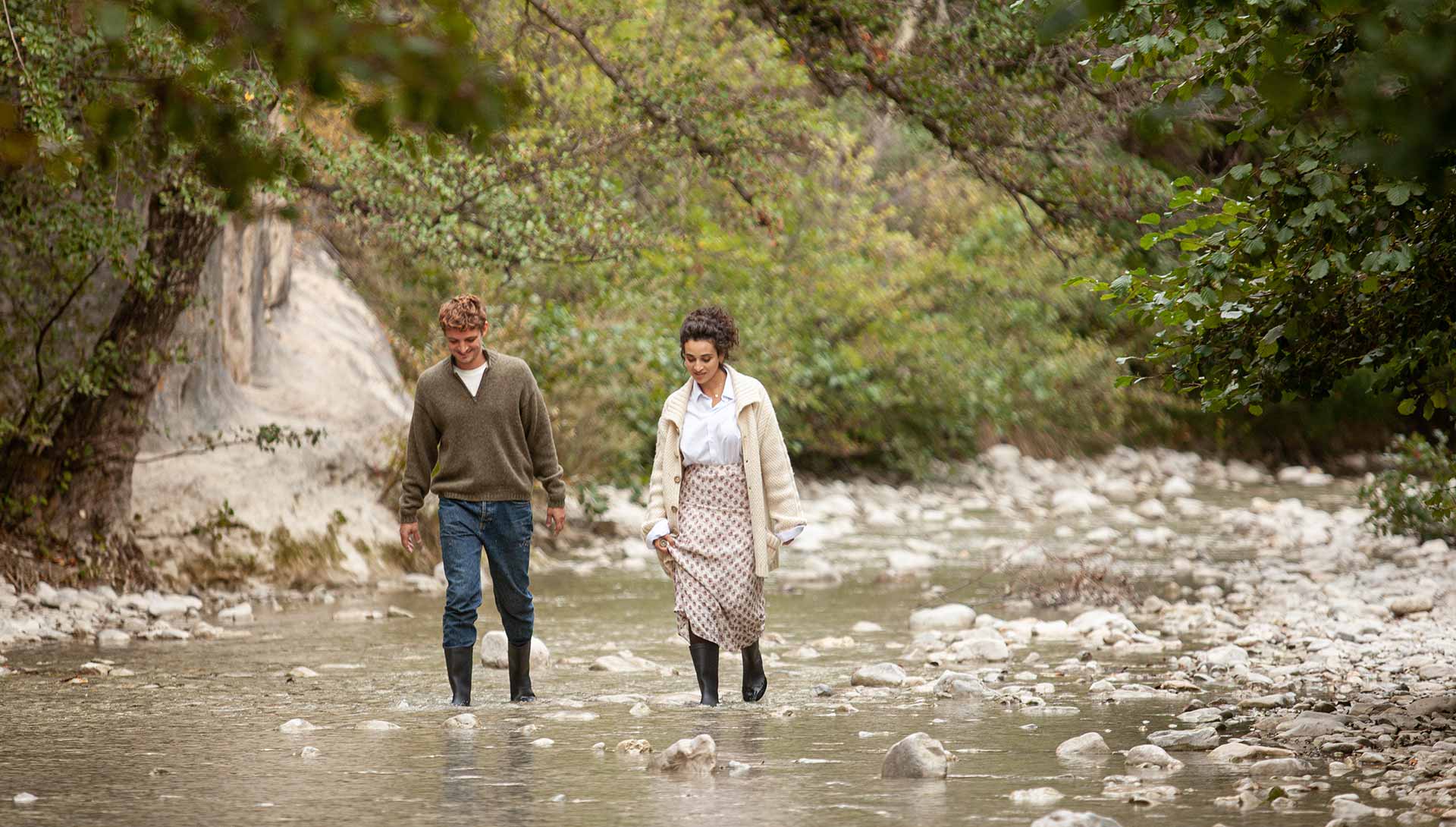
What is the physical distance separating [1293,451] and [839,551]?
1782 cm

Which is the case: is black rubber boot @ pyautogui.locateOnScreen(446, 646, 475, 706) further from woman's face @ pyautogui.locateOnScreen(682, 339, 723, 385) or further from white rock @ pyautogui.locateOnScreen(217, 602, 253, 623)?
white rock @ pyautogui.locateOnScreen(217, 602, 253, 623)

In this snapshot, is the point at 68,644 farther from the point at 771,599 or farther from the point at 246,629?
the point at 771,599

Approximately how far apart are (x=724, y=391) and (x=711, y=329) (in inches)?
13.0

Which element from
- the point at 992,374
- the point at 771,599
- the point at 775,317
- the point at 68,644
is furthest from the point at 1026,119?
the point at 992,374

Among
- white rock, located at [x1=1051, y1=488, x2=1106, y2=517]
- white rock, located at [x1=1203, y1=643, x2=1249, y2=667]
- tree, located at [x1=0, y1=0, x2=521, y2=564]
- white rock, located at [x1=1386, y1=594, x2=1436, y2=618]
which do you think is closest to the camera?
tree, located at [x1=0, y1=0, x2=521, y2=564]

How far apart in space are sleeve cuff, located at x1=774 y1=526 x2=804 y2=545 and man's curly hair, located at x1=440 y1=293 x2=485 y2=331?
69.6 inches

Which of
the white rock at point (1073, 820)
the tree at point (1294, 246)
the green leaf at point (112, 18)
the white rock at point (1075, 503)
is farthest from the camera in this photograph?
the white rock at point (1075, 503)

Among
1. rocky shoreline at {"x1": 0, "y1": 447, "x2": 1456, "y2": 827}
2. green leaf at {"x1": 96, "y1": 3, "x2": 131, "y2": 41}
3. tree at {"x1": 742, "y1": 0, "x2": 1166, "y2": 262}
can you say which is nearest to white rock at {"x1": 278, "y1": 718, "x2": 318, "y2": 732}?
rocky shoreline at {"x1": 0, "y1": 447, "x2": 1456, "y2": 827}

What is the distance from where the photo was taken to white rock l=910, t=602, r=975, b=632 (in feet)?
38.3

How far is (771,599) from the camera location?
13.8 metres

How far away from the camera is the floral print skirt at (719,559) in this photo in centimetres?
823

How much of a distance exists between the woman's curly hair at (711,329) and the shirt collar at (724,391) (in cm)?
10

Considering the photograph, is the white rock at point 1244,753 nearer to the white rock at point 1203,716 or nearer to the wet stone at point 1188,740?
the wet stone at point 1188,740

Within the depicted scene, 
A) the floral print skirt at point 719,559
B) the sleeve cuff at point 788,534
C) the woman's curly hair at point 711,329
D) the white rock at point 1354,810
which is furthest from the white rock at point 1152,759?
the woman's curly hair at point 711,329
